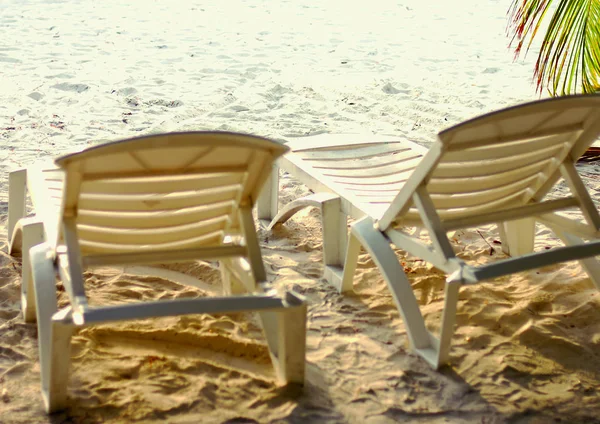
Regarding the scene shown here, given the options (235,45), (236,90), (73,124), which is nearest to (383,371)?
(73,124)

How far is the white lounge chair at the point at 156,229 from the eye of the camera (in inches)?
101

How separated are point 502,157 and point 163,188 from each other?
1.36 m

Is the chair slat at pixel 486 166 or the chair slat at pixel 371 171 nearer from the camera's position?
the chair slat at pixel 486 166

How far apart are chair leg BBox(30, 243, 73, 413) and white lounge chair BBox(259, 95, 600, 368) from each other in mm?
1260

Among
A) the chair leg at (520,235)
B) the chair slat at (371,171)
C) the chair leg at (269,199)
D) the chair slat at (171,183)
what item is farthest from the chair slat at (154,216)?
the chair leg at (520,235)

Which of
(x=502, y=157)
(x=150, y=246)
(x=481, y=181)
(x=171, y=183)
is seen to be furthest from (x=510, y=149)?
(x=150, y=246)

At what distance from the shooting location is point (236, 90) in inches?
271

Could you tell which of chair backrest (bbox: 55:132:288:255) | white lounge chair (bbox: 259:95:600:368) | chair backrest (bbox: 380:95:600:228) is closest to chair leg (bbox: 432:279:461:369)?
white lounge chair (bbox: 259:95:600:368)

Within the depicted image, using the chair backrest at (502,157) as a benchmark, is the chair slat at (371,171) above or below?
below

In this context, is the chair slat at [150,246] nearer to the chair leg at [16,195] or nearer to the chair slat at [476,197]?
the chair slat at [476,197]

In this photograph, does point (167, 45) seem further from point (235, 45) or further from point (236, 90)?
point (236, 90)

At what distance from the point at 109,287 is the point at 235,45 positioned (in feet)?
17.0

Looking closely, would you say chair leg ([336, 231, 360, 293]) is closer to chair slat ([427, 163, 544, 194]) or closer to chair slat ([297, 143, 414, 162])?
chair slat ([427, 163, 544, 194])

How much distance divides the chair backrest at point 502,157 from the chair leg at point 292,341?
69 cm
